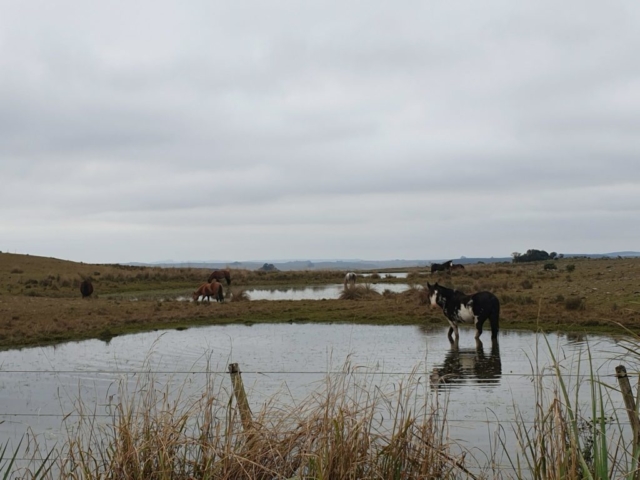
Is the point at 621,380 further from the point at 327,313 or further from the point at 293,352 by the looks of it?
the point at 327,313

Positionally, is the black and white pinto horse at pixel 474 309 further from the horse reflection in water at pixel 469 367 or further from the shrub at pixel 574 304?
the shrub at pixel 574 304

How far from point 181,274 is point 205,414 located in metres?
47.2

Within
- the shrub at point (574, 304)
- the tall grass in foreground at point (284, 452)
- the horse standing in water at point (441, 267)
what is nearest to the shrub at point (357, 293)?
the shrub at point (574, 304)

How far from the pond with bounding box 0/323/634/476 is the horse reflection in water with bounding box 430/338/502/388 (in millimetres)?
21

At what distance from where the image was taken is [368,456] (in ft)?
16.6

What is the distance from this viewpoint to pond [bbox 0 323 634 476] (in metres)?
8.92

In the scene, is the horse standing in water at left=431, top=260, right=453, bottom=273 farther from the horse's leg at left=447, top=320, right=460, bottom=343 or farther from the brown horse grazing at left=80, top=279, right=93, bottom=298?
the horse's leg at left=447, top=320, right=460, bottom=343

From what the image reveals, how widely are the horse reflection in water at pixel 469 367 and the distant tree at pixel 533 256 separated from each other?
60582 millimetres

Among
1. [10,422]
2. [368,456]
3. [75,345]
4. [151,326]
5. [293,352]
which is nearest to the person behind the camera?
[368,456]

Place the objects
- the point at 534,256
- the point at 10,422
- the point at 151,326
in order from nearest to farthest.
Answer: the point at 10,422 → the point at 151,326 → the point at 534,256

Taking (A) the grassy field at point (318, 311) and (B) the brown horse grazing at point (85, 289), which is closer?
(A) the grassy field at point (318, 311)

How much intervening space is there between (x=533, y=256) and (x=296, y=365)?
6689 cm

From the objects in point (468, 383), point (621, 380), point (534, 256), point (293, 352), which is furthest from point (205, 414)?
point (534, 256)

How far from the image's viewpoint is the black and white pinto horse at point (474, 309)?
15.9 meters
